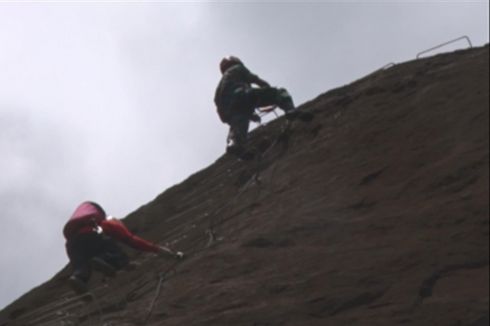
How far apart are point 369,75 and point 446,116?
8.01 feet

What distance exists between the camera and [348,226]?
7.82 m

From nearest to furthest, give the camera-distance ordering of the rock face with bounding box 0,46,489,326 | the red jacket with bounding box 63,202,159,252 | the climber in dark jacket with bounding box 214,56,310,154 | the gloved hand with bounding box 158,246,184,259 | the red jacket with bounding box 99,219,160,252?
the rock face with bounding box 0,46,489,326
the gloved hand with bounding box 158,246,184,259
the red jacket with bounding box 99,219,160,252
the red jacket with bounding box 63,202,159,252
the climber in dark jacket with bounding box 214,56,310,154

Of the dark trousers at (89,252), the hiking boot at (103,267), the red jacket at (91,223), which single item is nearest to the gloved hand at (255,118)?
the red jacket at (91,223)

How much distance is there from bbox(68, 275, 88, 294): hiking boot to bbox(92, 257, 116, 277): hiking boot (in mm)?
206

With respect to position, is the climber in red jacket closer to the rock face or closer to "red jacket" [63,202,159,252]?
"red jacket" [63,202,159,252]

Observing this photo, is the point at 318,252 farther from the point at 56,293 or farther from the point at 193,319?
the point at 56,293

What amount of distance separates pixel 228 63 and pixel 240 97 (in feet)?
1.95

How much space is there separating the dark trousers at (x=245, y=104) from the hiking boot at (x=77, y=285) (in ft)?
6.96

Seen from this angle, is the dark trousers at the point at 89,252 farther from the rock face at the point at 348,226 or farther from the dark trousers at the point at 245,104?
the dark trousers at the point at 245,104

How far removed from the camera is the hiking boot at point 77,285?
1021 centimetres

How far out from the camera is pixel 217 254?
885 cm

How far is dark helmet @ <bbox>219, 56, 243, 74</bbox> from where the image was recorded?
11617 mm

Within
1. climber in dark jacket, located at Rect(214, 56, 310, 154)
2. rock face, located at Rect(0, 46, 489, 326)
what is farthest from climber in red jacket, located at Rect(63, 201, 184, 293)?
climber in dark jacket, located at Rect(214, 56, 310, 154)

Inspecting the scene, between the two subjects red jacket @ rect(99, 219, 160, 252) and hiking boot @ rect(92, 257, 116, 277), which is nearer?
red jacket @ rect(99, 219, 160, 252)
